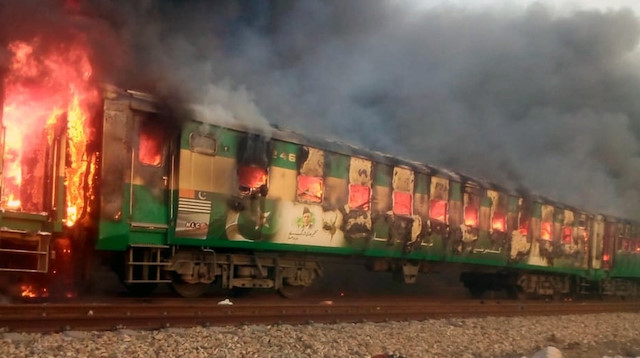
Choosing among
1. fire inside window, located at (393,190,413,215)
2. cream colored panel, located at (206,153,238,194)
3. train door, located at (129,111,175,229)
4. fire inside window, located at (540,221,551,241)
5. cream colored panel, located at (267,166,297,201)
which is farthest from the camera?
fire inside window, located at (540,221,551,241)

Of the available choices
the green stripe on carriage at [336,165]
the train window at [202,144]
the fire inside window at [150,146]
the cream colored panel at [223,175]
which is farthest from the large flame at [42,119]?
the green stripe on carriage at [336,165]

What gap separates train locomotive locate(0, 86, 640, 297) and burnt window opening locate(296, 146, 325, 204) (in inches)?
0.8

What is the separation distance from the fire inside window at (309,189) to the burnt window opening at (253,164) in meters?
0.86

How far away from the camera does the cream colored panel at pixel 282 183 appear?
457 inches

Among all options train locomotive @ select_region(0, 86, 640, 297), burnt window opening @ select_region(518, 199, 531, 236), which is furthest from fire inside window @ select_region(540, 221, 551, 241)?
train locomotive @ select_region(0, 86, 640, 297)

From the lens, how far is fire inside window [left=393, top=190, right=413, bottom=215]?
14.1 meters

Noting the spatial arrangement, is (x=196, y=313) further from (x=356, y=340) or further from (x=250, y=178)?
(x=250, y=178)

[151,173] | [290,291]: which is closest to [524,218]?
[290,291]

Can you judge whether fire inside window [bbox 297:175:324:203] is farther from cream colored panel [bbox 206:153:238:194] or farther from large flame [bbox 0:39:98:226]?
large flame [bbox 0:39:98:226]

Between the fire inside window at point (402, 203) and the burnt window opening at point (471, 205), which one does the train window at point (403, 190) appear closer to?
the fire inside window at point (402, 203)

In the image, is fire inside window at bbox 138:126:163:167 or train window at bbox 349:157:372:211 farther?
train window at bbox 349:157:372:211

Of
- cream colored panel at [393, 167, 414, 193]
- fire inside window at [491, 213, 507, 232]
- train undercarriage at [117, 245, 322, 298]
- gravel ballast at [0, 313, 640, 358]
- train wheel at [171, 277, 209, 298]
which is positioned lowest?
gravel ballast at [0, 313, 640, 358]

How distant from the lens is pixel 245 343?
8.22 metres

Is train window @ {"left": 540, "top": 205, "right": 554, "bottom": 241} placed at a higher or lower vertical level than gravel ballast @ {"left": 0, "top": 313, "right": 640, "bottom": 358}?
higher
